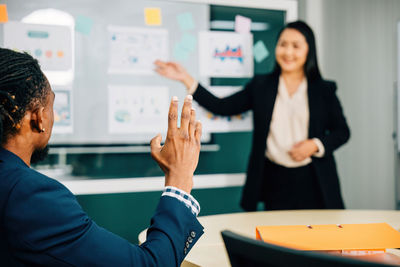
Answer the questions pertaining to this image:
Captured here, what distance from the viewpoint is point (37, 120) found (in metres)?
0.86

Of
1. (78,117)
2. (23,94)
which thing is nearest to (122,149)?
(78,117)

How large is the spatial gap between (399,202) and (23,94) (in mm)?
2942

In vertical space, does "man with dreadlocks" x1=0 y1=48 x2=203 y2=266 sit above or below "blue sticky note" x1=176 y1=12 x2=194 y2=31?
below

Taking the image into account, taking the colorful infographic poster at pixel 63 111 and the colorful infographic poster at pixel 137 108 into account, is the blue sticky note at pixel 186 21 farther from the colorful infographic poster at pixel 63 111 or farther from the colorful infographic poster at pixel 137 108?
the colorful infographic poster at pixel 63 111

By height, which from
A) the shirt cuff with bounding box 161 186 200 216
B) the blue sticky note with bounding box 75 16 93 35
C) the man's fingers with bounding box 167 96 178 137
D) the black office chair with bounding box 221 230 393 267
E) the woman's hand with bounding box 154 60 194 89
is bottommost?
the shirt cuff with bounding box 161 186 200 216

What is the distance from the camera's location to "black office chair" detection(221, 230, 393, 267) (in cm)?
46

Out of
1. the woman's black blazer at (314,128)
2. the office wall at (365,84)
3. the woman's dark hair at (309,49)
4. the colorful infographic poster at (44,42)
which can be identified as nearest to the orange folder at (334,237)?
the woman's black blazer at (314,128)

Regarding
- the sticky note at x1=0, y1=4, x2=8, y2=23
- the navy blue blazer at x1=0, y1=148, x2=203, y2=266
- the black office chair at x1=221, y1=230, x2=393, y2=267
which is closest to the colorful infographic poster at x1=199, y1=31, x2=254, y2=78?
the sticky note at x1=0, y1=4, x2=8, y2=23

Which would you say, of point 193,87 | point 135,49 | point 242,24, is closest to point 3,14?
point 135,49

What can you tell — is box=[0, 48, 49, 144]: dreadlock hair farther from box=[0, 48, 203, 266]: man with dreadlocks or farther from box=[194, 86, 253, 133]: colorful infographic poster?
box=[194, 86, 253, 133]: colorful infographic poster

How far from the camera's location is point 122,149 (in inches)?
91.4

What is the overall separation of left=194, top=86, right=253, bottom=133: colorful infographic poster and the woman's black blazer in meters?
0.12

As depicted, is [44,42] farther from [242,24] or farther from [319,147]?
[319,147]

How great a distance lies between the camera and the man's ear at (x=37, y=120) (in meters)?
0.86
